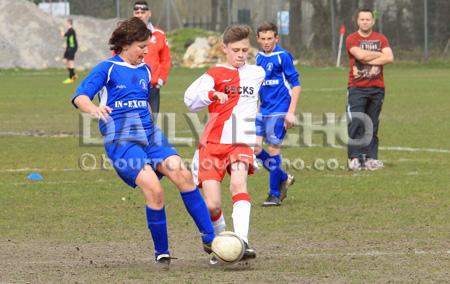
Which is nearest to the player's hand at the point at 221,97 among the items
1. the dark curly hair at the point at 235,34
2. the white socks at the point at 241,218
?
the dark curly hair at the point at 235,34

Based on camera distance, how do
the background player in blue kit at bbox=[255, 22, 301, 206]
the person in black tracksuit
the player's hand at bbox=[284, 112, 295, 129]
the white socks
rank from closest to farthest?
the white socks, the player's hand at bbox=[284, 112, 295, 129], the background player in blue kit at bbox=[255, 22, 301, 206], the person in black tracksuit

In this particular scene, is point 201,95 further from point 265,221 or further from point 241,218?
point 265,221

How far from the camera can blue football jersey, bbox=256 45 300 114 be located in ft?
40.4

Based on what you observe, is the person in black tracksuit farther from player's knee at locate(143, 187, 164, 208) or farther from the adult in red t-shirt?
player's knee at locate(143, 187, 164, 208)

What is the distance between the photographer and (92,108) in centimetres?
800

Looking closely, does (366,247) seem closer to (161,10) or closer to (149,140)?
(149,140)

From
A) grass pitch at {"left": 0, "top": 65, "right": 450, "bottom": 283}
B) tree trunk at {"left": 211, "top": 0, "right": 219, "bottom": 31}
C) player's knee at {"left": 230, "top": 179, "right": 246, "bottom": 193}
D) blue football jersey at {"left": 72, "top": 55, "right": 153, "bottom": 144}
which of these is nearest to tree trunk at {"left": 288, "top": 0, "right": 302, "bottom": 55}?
tree trunk at {"left": 211, "top": 0, "right": 219, "bottom": 31}

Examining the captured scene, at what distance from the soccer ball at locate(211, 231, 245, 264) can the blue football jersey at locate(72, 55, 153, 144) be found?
996 millimetres

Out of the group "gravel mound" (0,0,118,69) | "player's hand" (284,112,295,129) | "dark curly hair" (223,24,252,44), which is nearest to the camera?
"dark curly hair" (223,24,252,44)

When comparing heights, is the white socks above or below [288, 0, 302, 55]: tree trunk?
above

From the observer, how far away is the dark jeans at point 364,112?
1486 centimetres

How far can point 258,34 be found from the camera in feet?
40.1

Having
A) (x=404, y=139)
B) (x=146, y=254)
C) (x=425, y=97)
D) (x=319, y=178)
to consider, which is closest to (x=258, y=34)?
(x=319, y=178)

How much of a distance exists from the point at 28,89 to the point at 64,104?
7.08 meters
